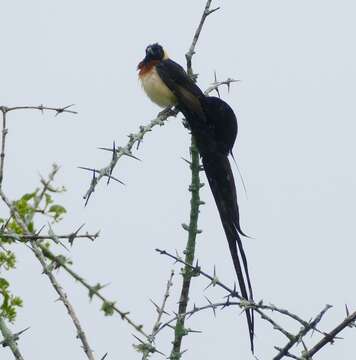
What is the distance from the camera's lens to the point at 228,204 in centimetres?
419

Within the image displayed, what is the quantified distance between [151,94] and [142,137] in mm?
2093

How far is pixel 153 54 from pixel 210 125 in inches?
56.2

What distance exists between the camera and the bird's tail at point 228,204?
11.2 ft

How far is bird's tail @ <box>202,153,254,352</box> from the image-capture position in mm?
3419

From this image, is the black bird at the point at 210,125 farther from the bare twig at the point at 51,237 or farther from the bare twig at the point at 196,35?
the bare twig at the point at 51,237

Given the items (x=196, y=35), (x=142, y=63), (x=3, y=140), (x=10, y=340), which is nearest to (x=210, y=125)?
(x=196, y=35)

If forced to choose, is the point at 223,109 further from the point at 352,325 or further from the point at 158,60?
the point at 352,325

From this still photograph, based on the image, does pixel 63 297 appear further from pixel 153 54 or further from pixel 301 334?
pixel 153 54

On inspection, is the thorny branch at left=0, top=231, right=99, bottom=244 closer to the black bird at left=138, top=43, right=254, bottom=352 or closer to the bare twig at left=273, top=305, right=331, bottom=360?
the bare twig at left=273, top=305, right=331, bottom=360

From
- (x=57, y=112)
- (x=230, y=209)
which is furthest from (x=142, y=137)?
(x=57, y=112)

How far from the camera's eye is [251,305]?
240 centimetres

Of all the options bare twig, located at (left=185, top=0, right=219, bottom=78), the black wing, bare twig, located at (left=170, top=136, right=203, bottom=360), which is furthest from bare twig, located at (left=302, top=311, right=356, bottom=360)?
bare twig, located at (left=185, top=0, right=219, bottom=78)

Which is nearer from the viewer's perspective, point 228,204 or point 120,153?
point 120,153

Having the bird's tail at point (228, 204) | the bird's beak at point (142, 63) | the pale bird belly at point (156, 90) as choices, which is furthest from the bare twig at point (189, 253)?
the bird's beak at point (142, 63)
